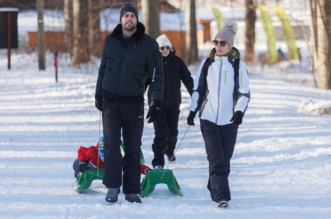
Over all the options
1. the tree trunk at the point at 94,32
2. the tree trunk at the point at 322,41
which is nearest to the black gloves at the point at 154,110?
the tree trunk at the point at 322,41

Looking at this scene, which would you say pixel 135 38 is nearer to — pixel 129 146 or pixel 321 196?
pixel 129 146

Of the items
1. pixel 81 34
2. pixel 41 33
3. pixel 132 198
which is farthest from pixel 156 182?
pixel 81 34

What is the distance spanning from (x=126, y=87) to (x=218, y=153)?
1104mm

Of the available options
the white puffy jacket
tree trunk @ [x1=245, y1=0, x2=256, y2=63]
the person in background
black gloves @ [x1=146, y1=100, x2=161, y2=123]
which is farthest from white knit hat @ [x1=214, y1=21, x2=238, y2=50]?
tree trunk @ [x1=245, y1=0, x2=256, y2=63]

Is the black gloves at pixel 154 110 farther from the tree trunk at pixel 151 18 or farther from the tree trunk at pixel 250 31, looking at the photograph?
the tree trunk at pixel 250 31

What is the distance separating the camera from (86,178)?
8703 millimetres

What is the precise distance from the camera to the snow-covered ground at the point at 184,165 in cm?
791

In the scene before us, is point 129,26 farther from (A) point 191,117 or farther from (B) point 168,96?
(B) point 168,96

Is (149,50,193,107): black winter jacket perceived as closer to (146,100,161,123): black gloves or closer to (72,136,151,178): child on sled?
(72,136,151,178): child on sled

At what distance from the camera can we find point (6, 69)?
28.6m

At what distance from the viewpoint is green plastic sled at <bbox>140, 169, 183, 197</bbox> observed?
862cm

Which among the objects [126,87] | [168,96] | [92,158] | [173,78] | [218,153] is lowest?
[92,158]

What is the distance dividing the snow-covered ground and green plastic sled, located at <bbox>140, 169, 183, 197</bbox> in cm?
9

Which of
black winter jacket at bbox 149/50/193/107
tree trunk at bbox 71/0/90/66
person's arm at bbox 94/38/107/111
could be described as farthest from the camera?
tree trunk at bbox 71/0/90/66
